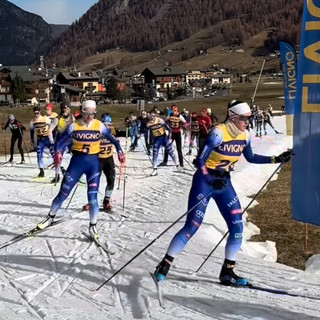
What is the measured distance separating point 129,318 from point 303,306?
1.98m

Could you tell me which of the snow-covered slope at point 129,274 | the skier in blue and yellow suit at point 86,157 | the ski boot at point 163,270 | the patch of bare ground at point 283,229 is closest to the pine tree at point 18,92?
the patch of bare ground at point 283,229

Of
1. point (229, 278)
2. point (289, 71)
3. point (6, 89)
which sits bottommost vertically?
point (229, 278)

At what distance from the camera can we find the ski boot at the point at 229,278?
239 inches

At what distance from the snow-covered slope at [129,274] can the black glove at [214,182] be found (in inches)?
51.5

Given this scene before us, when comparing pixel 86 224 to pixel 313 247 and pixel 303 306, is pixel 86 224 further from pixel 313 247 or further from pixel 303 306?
pixel 303 306

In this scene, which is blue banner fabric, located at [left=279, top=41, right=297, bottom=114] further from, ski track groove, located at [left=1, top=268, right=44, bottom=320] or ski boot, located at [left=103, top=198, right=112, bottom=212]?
ski track groove, located at [left=1, top=268, right=44, bottom=320]

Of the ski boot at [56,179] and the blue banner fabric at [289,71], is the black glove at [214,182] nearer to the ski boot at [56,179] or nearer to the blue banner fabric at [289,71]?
the blue banner fabric at [289,71]

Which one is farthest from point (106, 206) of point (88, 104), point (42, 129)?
point (42, 129)

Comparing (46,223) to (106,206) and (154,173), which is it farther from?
(154,173)

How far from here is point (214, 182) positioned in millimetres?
5816

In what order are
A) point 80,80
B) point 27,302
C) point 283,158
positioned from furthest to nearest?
point 80,80
point 283,158
point 27,302

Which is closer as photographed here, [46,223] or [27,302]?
[27,302]

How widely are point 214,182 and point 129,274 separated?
1871mm

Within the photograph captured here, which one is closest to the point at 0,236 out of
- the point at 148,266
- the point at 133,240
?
the point at 133,240
